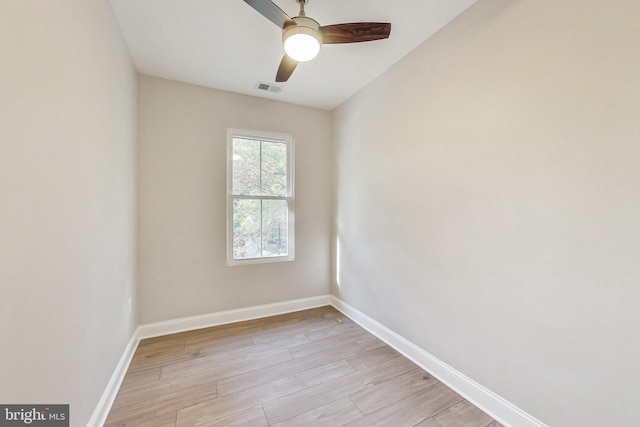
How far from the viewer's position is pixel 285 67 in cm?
198

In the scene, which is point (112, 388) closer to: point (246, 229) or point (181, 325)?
point (181, 325)

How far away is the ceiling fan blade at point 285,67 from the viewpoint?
1894 millimetres

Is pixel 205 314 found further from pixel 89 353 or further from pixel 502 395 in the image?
pixel 502 395

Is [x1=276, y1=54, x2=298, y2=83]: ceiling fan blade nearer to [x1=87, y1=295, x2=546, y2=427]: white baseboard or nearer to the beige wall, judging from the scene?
the beige wall

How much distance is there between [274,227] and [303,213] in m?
0.42

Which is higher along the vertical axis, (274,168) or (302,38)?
(302,38)

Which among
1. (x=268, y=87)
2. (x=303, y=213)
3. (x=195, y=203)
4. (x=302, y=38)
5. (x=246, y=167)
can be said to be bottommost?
(x=303, y=213)

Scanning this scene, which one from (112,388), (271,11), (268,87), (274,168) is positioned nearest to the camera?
(271,11)

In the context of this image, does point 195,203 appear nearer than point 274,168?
Yes

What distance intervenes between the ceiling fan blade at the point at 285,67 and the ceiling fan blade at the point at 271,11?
12.6 inches

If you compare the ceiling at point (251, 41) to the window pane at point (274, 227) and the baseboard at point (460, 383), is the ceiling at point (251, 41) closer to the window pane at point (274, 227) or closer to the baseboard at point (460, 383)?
the window pane at point (274, 227)

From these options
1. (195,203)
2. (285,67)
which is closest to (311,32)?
(285,67)

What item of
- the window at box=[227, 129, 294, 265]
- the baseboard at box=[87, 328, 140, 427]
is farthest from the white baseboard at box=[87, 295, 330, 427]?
the window at box=[227, 129, 294, 265]

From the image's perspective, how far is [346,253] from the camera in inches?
124
